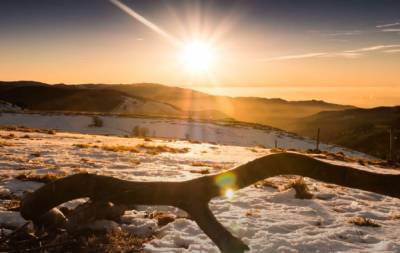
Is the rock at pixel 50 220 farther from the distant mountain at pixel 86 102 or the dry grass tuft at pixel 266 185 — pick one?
the distant mountain at pixel 86 102

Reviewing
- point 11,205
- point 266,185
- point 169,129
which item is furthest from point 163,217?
point 169,129

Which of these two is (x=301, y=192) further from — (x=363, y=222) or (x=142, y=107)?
(x=142, y=107)

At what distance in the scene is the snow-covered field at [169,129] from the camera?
5307 centimetres

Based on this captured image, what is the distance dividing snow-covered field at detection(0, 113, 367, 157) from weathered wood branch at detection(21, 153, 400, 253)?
152ft

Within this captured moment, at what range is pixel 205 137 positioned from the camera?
53.6 metres

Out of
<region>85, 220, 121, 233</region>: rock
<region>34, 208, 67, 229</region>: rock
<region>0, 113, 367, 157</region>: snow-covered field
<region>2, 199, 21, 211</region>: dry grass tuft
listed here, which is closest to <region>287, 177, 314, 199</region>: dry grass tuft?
<region>85, 220, 121, 233</region>: rock

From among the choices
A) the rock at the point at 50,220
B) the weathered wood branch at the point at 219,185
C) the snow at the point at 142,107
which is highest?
the snow at the point at 142,107

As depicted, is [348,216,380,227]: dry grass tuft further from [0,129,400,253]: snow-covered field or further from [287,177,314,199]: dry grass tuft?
[287,177,314,199]: dry grass tuft

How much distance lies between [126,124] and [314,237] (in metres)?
49.5

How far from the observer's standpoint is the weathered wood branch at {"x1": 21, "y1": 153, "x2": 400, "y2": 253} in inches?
170

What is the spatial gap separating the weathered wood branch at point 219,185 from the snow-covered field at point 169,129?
46212mm

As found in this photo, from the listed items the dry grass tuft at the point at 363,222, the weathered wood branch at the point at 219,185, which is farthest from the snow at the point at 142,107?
the weathered wood branch at the point at 219,185

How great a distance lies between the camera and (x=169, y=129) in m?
56.0

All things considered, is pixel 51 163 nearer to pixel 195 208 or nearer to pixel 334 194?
pixel 334 194
